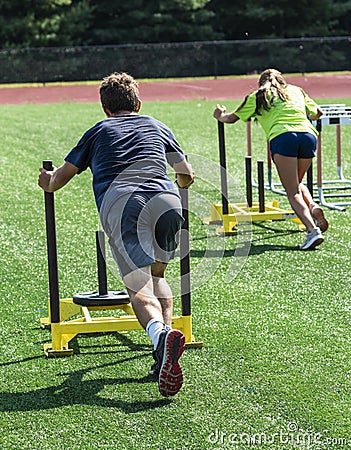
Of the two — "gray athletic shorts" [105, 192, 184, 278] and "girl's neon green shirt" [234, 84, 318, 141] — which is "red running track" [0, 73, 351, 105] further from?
"gray athletic shorts" [105, 192, 184, 278]

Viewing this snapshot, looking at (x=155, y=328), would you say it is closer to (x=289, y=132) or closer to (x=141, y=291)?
(x=141, y=291)

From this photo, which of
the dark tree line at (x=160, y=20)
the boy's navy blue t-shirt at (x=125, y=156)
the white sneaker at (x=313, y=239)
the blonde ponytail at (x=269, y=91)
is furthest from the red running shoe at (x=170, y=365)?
the dark tree line at (x=160, y=20)

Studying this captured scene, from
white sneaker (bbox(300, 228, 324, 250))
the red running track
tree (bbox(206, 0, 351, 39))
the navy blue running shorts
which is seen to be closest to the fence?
the red running track

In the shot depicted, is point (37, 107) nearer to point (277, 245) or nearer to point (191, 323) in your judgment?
point (277, 245)

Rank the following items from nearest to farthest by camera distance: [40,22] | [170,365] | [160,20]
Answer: [170,365], [40,22], [160,20]

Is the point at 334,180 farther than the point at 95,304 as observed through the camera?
Yes

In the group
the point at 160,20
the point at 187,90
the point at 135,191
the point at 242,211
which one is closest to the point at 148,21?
the point at 160,20

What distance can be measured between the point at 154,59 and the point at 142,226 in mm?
30165

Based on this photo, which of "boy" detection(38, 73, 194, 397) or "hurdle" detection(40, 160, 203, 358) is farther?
"hurdle" detection(40, 160, 203, 358)

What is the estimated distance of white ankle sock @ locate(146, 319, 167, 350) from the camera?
14.8 ft

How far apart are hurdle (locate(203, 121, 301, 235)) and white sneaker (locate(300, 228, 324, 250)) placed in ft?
3.64

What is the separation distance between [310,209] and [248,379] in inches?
151

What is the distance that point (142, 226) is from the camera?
475 centimetres

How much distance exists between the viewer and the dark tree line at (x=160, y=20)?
39094mm
